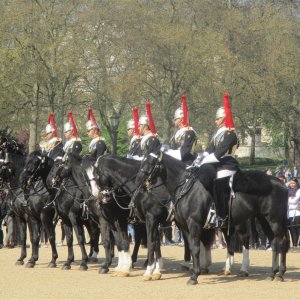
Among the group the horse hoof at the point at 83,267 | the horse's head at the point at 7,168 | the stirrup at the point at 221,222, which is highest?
the horse's head at the point at 7,168

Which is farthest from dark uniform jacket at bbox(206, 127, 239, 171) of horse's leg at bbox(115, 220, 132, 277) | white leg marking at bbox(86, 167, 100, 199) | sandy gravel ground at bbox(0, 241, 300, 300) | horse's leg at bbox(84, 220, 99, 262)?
horse's leg at bbox(84, 220, 99, 262)

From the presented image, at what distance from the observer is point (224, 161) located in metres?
17.8

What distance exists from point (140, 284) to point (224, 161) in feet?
8.59

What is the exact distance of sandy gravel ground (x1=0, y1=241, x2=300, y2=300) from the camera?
1585cm

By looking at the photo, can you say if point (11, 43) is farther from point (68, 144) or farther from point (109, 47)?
point (68, 144)

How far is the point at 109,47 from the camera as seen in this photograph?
181ft

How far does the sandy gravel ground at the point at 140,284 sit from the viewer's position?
52.0 feet

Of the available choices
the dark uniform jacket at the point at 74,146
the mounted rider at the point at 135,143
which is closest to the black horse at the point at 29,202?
the dark uniform jacket at the point at 74,146

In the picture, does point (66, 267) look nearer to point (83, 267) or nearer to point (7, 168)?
point (83, 267)

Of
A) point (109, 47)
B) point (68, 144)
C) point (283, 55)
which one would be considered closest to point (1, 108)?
point (109, 47)

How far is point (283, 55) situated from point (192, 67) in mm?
4937

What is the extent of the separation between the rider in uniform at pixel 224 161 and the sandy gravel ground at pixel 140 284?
135 cm

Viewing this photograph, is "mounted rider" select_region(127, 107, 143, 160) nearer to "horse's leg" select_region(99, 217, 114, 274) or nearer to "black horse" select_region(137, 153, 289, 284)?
"horse's leg" select_region(99, 217, 114, 274)

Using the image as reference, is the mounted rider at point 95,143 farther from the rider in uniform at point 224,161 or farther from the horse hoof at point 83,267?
the rider in uniform at point 224,161
